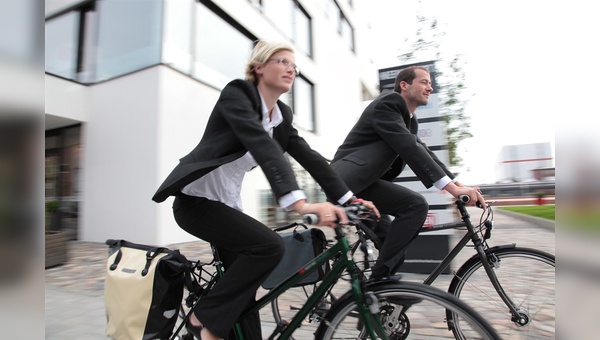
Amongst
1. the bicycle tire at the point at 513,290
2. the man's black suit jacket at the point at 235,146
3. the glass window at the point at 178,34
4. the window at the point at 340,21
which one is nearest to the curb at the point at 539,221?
the bicycle tire at the point at 513,290

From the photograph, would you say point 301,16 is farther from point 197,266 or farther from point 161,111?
point 197,266

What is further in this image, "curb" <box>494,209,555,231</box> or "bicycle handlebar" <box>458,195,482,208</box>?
"curb" <box>494,209,555,231</box>

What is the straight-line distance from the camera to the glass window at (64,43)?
9.78 metres

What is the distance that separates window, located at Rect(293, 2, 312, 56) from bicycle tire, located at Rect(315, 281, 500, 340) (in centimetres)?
1426

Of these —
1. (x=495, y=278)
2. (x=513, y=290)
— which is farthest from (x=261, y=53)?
(x=513, y=290)

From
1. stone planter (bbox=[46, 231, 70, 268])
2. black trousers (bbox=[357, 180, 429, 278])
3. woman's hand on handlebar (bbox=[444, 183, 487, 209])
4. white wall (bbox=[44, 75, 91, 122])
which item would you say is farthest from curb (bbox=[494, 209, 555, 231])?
white wall (bbox=[44, 75, 91, 122])

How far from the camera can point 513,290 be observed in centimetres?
236

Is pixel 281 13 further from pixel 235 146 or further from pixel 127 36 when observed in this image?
pixel 235 146

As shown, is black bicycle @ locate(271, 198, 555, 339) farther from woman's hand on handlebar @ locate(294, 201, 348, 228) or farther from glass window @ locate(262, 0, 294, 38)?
glass window @ locate(262, 0, 294, 38)

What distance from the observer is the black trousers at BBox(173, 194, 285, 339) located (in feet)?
5.78

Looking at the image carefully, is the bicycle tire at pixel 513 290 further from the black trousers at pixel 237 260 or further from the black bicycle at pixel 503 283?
the black trousers at pixel 237 260

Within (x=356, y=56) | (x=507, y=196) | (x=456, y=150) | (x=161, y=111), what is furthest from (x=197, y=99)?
(x=507, y=196)

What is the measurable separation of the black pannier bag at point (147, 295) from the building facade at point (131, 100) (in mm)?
6069

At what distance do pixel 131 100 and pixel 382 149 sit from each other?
7488 millimetres
